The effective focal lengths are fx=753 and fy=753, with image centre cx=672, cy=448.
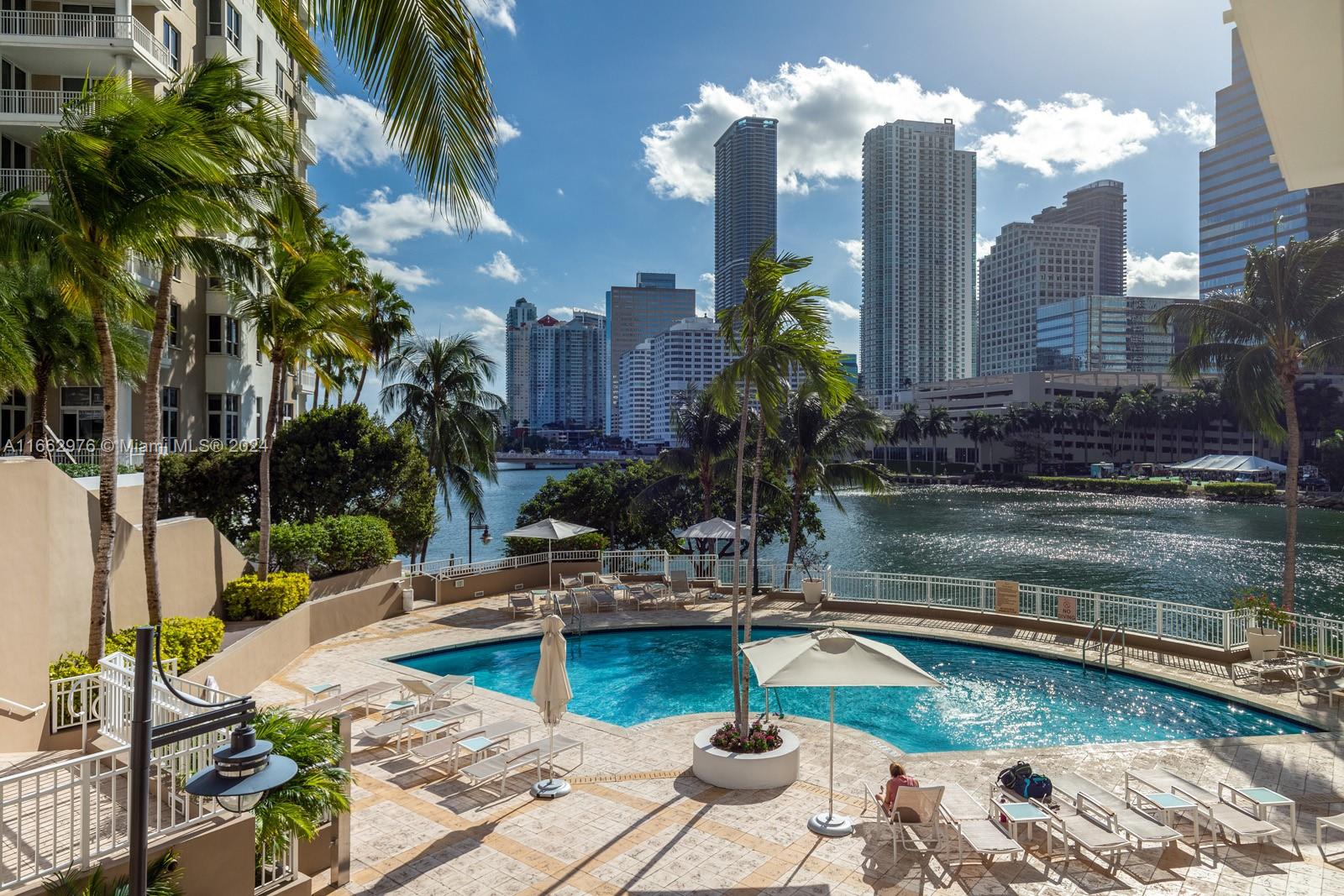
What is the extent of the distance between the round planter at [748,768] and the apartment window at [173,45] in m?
24.6

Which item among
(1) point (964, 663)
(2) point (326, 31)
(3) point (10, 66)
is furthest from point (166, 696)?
(3) point (10, 66)

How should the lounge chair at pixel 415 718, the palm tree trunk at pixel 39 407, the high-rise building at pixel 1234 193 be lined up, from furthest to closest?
the high-rise building at pixel 1234 193 < the palm tree trunk at pixel 39 407 < the lounge chair at pixel 415 718

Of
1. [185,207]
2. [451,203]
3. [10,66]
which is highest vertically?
[10,66]

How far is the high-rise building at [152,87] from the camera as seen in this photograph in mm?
19562

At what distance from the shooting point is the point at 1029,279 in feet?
625

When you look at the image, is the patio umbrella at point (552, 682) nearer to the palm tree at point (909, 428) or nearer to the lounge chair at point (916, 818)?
the lounge chair at point (916, 818)

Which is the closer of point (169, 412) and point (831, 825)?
point (831, 825)

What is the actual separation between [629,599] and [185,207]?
1408 centimetres

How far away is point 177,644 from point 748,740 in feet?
29.3

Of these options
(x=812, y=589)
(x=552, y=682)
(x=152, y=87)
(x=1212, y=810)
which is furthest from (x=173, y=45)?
(x=1212, y=810)

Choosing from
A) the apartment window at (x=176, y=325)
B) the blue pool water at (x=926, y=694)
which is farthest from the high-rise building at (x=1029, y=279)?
the apartment window at (x=176, y=325)

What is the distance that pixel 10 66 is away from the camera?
20297mm

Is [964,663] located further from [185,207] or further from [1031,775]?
[185,207]

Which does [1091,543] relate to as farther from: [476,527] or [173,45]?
[173,45]
